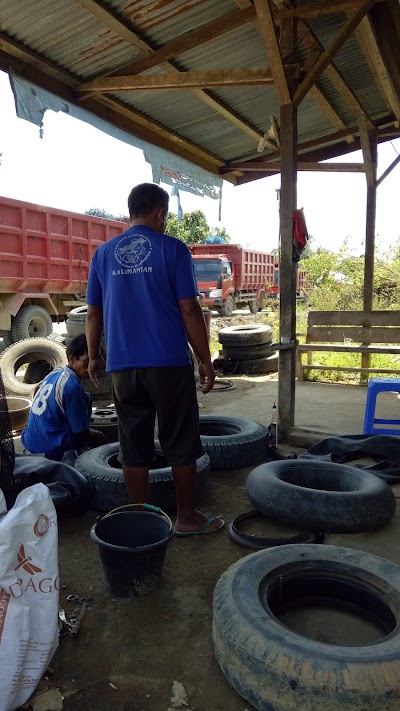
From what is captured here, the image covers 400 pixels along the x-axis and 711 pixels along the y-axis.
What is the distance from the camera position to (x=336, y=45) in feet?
13.1

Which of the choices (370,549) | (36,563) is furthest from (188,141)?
(36,563)

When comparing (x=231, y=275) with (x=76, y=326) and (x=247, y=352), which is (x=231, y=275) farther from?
(x=76, y=326)

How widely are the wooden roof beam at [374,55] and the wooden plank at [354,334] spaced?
2920 millimetres

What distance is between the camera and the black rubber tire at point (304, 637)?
60.7 inches

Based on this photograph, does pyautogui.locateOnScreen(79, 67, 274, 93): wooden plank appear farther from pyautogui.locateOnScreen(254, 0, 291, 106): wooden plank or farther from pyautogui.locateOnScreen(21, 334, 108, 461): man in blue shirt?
pyautogui.locateOnScreen(21, 334, 108, 461): man in blue shirt

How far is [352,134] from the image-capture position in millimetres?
7070

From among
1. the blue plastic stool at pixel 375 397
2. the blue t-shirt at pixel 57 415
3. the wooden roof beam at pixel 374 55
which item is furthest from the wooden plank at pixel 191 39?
the blue plastic stool at pixel 375 397

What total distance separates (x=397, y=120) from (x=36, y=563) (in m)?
6.96

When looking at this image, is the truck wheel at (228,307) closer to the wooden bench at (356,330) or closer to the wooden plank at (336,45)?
the wooden bench at (356,330)

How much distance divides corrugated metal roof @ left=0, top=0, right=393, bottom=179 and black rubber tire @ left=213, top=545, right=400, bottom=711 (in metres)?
3.89

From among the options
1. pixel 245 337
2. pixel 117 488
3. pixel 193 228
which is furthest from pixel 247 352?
pixel 193 228

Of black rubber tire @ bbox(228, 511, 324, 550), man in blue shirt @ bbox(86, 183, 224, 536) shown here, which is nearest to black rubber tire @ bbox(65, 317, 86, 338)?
man in blue shirt @ bbox(86, 183, 224, 536)

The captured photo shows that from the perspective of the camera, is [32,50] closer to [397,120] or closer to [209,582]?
[209,582]

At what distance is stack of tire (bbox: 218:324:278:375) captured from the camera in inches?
331
